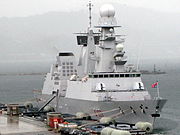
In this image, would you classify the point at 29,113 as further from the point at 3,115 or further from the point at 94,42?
the point at 94,42

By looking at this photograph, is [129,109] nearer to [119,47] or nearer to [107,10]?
[119,47]

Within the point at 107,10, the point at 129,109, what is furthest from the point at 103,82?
the point at 107,10

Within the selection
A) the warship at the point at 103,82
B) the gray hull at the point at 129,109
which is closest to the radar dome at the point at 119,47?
the warship at the point at 103,82

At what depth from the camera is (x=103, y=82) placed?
50312 millimetres

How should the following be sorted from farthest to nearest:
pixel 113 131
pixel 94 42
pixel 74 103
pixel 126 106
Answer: pixel 94 42, pixel 74 103, pixel 126 106, pixel 113 131

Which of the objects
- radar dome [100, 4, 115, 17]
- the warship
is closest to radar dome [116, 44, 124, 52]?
the warship

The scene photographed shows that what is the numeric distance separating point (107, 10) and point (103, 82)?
8885mm

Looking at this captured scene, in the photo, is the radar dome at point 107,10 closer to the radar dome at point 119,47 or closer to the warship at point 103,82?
the warship at point 103,82

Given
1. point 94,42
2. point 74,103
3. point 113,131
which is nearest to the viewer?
point 113,131

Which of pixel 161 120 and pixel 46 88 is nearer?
pixel 161 120

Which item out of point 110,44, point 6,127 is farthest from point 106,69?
point 6,127

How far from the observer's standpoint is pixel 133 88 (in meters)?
50.6

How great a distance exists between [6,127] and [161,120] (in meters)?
21.3

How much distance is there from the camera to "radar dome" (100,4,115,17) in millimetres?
54312
